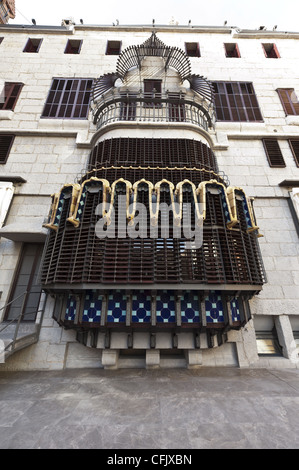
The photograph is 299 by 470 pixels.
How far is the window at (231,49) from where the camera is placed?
14533 mm

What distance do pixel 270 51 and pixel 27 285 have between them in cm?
2230

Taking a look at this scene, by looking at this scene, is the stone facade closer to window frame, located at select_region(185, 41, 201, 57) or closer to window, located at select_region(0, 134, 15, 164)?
window, located at select_region(0, 134, 15, 164)

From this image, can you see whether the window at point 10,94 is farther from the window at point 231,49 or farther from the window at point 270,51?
the window at point 270,51

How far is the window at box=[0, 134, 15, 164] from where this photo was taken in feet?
35.2

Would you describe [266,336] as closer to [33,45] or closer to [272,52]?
[272,52]

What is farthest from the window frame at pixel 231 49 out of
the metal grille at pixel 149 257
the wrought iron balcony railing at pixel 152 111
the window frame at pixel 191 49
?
the metal grille at pixel 149 257

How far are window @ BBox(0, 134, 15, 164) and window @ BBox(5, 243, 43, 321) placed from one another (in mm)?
5272

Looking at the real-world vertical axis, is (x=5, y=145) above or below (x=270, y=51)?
below

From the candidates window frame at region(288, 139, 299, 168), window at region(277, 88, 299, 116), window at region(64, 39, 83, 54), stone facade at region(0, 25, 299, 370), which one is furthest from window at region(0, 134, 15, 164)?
window at region(277, 88, 299, 116)

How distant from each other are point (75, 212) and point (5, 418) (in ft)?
18.1

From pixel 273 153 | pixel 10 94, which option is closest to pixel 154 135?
pixel 273 153

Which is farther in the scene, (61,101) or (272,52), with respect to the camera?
(272,52)

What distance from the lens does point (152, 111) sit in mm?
11094

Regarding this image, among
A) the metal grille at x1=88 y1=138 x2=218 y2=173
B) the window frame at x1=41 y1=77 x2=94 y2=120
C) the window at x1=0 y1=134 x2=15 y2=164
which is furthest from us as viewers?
the window frame at x1=41 y1=77 x2=94 y2=120
